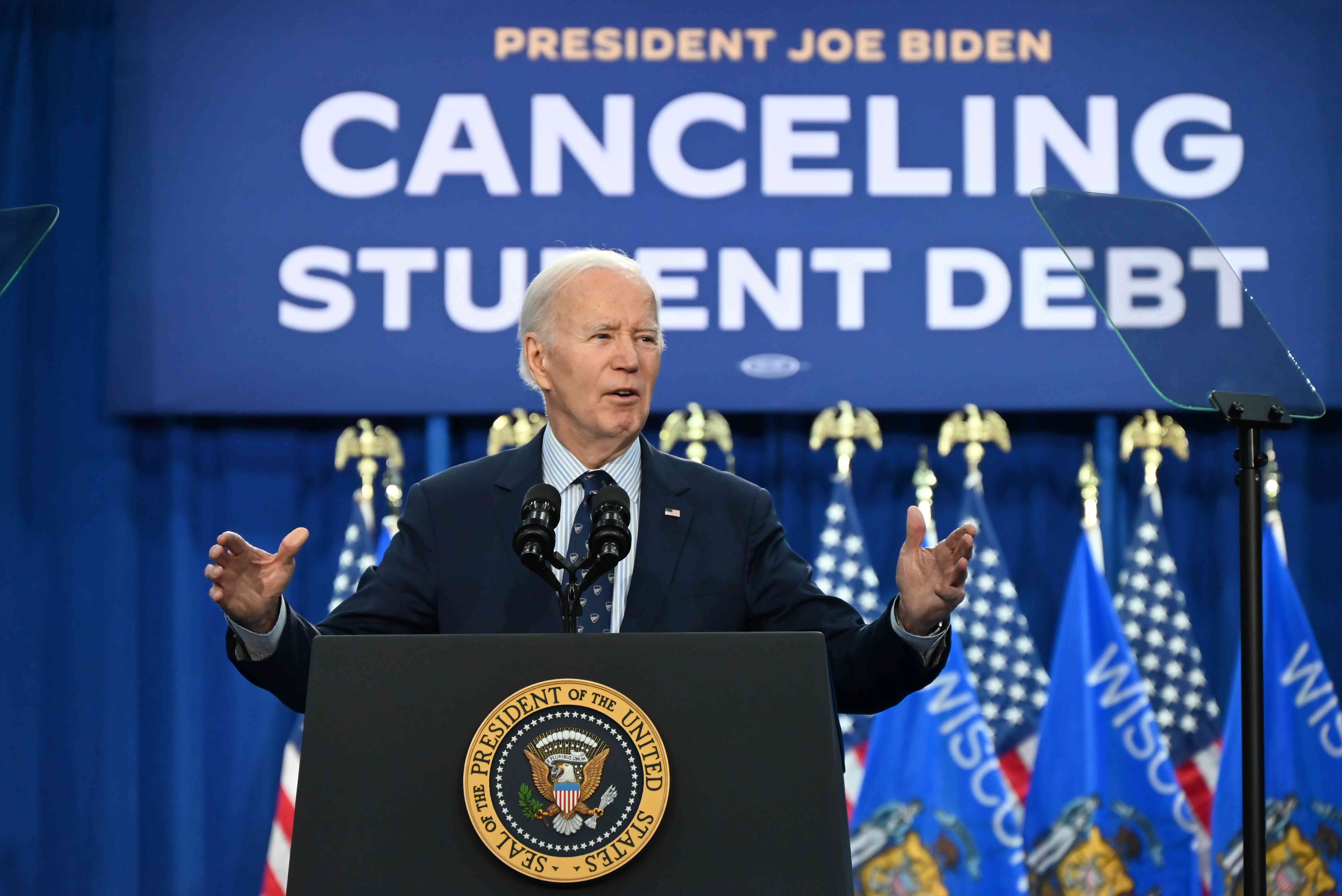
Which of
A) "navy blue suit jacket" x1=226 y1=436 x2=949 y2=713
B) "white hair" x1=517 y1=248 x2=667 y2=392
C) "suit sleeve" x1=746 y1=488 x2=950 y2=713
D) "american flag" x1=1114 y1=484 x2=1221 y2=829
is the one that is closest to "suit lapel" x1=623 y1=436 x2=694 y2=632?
"navy blue suit jacket" x1=226 y1=436 x2=949 y2=713

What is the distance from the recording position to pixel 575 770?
126 centimetres

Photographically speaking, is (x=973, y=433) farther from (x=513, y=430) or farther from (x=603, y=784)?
(x=603, y=784)

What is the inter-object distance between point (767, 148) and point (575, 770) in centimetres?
332

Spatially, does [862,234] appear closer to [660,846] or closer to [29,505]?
[29,505]

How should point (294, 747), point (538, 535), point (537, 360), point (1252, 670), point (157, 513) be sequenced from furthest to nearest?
point (157, 513) → point (294, 747) → point (537, 360) → point (1252, 670) → point (538, 535)

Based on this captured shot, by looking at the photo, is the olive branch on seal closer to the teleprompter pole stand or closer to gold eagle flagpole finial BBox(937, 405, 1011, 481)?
the teleprompter pole stand

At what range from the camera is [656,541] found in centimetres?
201

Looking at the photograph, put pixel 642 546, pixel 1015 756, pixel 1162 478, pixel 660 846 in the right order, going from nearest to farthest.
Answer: pixel 660 846
pixel 642 546
pixel 1015 756
pixel 1162 478

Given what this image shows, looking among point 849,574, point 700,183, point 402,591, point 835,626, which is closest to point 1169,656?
point 849,574

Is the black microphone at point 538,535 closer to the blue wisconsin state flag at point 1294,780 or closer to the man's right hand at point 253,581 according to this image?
the man's right hand at point 253,581

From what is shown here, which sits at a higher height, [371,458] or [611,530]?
[371,458]

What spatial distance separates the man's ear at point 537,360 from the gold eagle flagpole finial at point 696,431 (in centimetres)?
194

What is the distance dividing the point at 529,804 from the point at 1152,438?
3.38 m

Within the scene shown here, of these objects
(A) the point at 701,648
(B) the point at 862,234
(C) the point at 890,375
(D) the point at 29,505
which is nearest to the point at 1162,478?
(C) the point at 890,375
